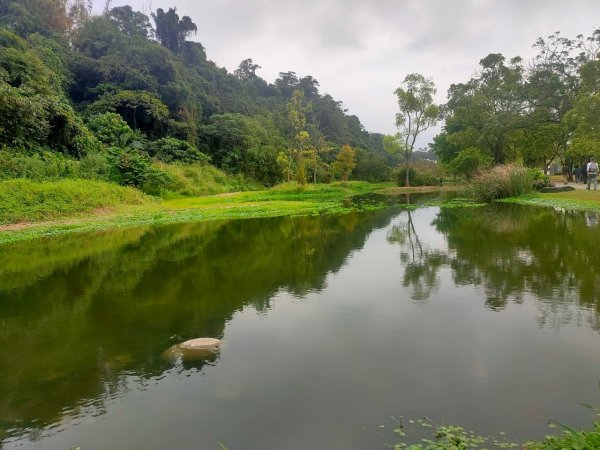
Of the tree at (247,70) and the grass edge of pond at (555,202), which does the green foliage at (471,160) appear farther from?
the tree at (247,70)

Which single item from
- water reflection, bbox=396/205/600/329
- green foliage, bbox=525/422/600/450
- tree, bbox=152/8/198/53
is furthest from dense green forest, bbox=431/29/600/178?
tree, bbox=152/8/198/53

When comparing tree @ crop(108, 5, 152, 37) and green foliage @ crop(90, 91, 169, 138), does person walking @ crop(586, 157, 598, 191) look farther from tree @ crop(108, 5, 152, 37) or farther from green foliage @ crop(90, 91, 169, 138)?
tree @ crop(108, 5, 152, 37)

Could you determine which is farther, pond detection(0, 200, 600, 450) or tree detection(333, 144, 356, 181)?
tree detection(333, 144, 356, 181)

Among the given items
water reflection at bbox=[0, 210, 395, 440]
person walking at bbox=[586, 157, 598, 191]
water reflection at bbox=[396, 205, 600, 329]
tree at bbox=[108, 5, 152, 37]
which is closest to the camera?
water reflection at bbox=[0, 210, 395, 440]

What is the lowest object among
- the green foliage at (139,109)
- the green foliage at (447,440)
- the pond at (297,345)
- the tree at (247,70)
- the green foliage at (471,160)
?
the green foliage at (447,440)

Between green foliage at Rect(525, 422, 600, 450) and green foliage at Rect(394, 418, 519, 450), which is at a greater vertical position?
green foliage at Rect(525, 422, 600, 450)

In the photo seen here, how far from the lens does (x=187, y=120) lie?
46500mm

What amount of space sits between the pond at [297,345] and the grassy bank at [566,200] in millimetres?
9555

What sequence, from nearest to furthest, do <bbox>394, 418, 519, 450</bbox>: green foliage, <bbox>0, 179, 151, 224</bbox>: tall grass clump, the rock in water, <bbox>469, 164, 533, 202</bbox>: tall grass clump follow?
<bbox>394, 418, 519, 450</bbox>: green foliage < the rock in water < <bbox>0, 179, 151, 224</bbox>: tall grass clump < <bbox>469, 164, 533, 202</bbox>: tall grass clump

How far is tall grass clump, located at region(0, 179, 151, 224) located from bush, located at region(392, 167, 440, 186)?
36061 mm

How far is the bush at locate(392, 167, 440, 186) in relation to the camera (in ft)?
172

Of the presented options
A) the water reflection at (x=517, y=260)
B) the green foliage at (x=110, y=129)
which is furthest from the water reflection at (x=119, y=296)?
the green foliage at (x=110, y=129)

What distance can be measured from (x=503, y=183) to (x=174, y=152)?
28793 mm

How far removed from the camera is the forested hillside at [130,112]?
2769cm
